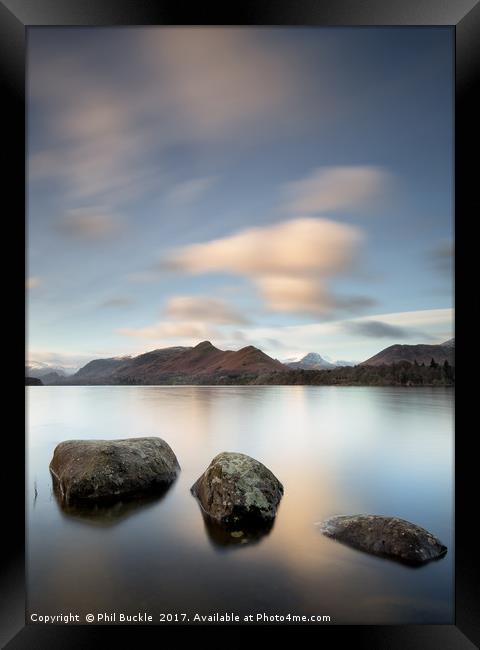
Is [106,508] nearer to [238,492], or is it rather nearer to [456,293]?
[238,492]

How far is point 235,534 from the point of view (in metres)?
3.73

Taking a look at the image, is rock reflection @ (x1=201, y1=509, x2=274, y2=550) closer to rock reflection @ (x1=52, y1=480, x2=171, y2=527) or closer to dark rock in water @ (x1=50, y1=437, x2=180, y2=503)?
rock reflection @ (x1=52, y1=480, x2=171, y2=527)

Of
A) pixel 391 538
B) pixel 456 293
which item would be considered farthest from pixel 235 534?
Answer: pixel 456 293

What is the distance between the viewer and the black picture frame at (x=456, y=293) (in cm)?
236

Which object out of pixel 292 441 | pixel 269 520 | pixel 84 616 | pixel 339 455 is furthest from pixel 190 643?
pixel 292 441

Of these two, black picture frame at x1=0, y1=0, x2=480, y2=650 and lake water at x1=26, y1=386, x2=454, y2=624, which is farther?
lake water at x1=26, y1=386, x2=454, y2=624

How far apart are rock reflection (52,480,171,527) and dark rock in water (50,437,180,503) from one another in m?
0.06

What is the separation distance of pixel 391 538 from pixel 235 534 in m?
1.61

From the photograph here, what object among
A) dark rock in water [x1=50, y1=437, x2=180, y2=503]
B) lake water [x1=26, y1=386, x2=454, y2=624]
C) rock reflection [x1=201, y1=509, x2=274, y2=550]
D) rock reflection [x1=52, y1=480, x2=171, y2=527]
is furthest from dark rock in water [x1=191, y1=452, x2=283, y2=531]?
dark rock in water [x1=50, y1=437, x2=180, y2=503]

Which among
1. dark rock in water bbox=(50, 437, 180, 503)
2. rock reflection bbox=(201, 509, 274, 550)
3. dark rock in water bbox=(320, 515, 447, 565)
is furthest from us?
dark rock in water bbox=(50, 437, 180, 503)

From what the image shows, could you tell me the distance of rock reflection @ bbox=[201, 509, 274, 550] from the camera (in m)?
3.60

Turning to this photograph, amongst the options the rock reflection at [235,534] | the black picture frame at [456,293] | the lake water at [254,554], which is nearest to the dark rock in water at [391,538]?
the lake water at [254,554]

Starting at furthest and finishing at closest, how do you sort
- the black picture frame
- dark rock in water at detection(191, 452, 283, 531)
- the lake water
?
Answer: 1. dark rock in water at detection(191, 452, 283, 531)
2. the lake water
3. the black picture frame

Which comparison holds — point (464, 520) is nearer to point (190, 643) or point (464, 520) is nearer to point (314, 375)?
point (190, 643)
